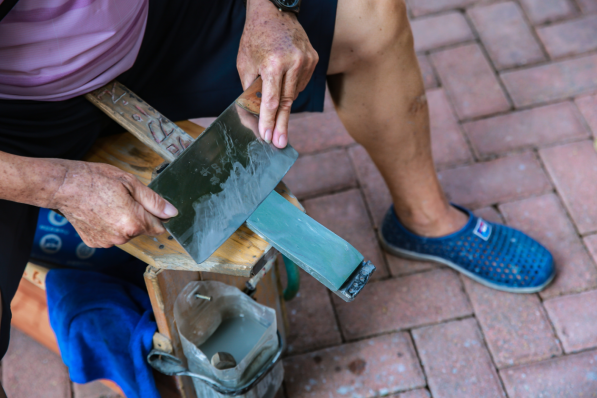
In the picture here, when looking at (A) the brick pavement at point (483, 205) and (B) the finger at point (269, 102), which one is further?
(A) the brick pavement at point (483, 205)

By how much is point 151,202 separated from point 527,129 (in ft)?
5.10

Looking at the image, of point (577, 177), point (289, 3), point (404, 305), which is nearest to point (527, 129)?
point (577, 177)

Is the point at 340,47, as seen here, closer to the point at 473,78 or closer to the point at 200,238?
the point at 200,238

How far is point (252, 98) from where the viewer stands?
103 cm

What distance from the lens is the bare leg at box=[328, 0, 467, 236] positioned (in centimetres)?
123

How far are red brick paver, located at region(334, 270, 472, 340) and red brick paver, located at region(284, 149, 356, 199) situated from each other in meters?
0.42

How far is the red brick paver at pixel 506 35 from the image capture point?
7.17ft

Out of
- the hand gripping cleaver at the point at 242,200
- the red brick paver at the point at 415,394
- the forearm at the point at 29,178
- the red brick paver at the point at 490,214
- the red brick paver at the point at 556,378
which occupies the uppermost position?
the forearm at the point at 29,178

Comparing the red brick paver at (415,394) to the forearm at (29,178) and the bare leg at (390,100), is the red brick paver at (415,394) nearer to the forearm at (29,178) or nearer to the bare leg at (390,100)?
the bare leg at (390,100)

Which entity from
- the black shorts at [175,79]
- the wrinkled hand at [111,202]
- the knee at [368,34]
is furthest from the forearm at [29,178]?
the knee at [368,34]

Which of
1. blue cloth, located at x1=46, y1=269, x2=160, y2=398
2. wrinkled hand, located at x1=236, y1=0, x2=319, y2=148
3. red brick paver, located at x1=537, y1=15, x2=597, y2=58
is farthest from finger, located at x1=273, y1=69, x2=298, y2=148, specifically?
red brick paver, located at x1=537, y1=15, x2=597, y2=58

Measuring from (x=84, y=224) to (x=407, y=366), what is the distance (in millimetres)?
992

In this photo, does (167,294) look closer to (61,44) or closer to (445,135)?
(61,44)

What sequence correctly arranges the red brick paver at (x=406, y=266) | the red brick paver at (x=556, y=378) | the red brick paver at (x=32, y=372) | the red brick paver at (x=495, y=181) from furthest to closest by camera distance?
1. the red brick paver at (x=495, y=181)
2. the red brick paver at (x=406, y=266)
3. the red brick paver at (x=32, y=372)
4. the red brick paver at (x=556, y=378)
